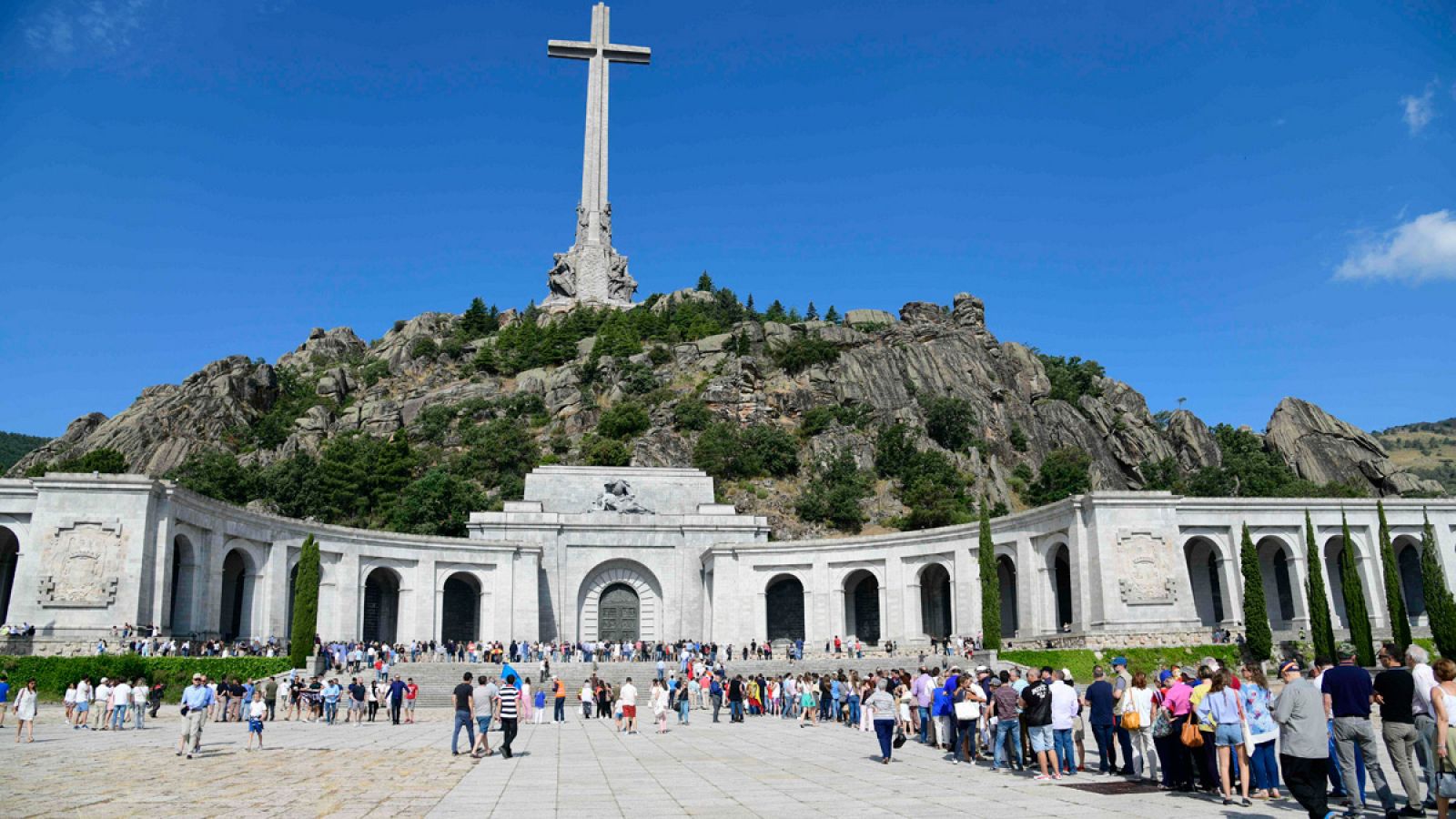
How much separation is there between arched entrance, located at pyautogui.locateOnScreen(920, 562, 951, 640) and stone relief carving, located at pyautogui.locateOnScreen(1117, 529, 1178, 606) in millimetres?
10394

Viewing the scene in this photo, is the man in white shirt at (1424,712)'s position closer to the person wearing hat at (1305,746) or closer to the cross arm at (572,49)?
the person wearing hat at (1305,746)

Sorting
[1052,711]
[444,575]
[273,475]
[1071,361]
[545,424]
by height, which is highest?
[1071,361]

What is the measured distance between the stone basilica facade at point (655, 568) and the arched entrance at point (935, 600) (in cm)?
9

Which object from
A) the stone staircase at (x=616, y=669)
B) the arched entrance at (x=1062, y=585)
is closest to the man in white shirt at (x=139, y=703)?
the stone staircase at (x=616, y=669)

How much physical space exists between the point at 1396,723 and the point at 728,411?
64.4 metres

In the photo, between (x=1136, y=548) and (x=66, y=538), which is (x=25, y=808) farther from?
(x=1136, y=548)

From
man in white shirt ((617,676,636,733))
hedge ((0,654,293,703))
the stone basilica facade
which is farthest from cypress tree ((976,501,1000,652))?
hedge ((0,654,293,703))

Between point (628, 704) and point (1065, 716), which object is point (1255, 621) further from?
point (1065, 716)

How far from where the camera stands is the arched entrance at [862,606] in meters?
46.0

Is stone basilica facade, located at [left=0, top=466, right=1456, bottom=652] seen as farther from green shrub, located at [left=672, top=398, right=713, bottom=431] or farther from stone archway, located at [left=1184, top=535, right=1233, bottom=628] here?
green shrub, located at [left=672, top=398, right=713, bottom=431]

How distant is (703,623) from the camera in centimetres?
4625

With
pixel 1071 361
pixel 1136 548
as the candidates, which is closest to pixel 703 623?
pixel 1136 548

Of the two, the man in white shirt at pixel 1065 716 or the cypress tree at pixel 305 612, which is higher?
the cypress tree at pixel 305 612

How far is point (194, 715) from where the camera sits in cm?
1694
